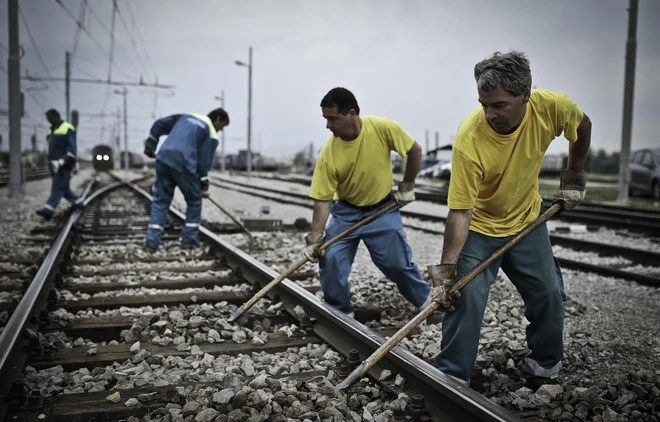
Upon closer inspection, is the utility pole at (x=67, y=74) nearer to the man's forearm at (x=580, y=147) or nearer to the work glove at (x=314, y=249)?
the work glove at (x=314, y=249)

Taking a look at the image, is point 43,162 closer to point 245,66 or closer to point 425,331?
point 245,66

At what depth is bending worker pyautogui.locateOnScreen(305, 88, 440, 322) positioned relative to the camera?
162 inches

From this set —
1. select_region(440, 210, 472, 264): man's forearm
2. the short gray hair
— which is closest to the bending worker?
select_region(440, 210, 472, 264): man's forearm

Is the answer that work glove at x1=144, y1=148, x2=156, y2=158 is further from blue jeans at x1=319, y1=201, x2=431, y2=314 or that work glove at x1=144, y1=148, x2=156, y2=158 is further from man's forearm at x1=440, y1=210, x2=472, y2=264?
man's forearm at x1=440, y1=210, x2=472, y2=264

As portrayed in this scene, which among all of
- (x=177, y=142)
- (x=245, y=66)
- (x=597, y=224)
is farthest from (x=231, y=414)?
(x=245, y=66)

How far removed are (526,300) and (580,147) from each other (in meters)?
0.82

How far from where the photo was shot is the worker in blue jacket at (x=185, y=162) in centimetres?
716

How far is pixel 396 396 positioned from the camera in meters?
2.81

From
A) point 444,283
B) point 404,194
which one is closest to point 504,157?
point 444,283

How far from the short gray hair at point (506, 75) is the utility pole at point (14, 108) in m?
16.3

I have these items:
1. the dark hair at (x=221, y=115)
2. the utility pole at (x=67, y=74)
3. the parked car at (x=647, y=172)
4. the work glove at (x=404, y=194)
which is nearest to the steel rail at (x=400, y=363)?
the work glove at (x=404, y=194)

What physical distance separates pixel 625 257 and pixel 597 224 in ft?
12.8

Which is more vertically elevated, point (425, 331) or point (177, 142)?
point (177, 142)

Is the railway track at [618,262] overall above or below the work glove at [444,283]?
below
